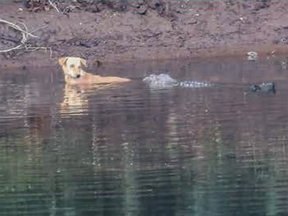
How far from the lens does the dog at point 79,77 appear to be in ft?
66.1

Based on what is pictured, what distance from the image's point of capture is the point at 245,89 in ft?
60.0

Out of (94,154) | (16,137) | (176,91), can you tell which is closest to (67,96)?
(176,91)

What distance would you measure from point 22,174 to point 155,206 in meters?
2.07

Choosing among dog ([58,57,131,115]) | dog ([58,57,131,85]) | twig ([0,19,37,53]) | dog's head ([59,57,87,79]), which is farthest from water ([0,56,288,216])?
twig ([0,19,37,53])

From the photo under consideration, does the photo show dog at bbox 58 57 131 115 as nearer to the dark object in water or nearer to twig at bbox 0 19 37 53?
the dark object in water

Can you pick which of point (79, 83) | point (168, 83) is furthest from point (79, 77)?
point (168, 83)

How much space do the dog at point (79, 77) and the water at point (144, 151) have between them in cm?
52

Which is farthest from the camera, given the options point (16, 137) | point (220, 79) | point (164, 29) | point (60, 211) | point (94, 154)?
point (164, 29)

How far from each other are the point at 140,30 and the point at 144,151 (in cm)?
1326

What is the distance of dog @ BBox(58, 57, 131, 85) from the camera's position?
20.2 m

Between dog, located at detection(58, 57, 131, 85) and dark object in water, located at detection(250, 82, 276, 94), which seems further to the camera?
dog, located at detection(58, 57, 131, 85)

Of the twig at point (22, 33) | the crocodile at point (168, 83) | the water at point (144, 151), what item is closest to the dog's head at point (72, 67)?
the water at point (144, 151)

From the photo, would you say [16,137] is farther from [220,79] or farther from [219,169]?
[220,79]

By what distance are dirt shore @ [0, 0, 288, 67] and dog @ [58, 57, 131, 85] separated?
3268 millimetres
